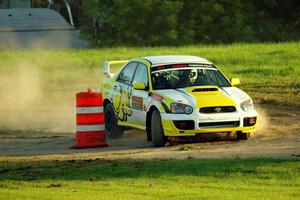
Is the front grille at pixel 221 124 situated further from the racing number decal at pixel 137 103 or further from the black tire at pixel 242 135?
the racing number decal at pixel 137 103

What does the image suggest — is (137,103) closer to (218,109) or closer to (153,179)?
(218,109)

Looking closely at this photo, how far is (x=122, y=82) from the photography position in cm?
2025

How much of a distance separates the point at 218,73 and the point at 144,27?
153 ft

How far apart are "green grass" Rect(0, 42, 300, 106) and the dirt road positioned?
17.4 ft

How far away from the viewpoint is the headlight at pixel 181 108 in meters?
18.1

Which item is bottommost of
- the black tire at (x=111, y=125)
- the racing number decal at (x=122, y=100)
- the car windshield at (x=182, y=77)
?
the black tire at (x=111, y=125)

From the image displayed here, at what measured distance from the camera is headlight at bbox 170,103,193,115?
59.5 ft

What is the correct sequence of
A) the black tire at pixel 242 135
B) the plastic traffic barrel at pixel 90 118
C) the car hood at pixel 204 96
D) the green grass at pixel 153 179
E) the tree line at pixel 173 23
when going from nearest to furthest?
the green grass at pixel 153 179 < the car hood at pixel 204 96 < the black tire at pixel 242 135 < the plastic traffic barrel at pixel 90 118 < the tree line at pixel 173 23

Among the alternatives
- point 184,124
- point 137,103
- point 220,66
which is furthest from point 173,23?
point 184,124

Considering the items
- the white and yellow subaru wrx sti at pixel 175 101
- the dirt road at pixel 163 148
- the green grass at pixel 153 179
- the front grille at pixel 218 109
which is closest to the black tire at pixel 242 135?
the white and yellow subaru wrx sti at pixel 175 101

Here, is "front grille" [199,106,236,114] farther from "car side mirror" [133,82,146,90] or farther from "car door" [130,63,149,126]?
"car side mirror" [133,82,146,90]

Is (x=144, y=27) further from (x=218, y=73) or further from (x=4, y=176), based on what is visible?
(x=4, y=176)

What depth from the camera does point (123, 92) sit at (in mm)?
19938

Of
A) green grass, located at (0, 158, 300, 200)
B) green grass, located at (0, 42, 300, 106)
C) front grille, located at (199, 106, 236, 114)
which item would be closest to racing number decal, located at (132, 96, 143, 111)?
front grille, located at (199, 106, 236, 114)
